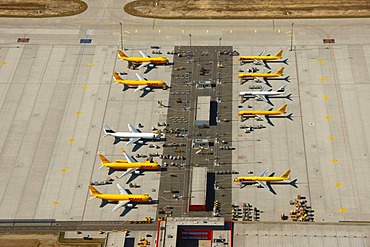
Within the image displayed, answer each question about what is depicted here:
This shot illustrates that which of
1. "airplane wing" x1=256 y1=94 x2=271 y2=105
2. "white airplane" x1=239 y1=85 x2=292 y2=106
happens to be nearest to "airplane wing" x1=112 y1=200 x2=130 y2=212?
"white airplane" x1=239 y1=85 x2=292 y2=106

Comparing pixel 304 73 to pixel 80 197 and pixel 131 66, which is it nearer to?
pixel 131 66

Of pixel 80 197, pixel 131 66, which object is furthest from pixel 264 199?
pixel 131 66

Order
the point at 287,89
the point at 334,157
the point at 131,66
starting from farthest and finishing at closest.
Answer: the point at 131,66
the point at 287,89
the point at 334,157

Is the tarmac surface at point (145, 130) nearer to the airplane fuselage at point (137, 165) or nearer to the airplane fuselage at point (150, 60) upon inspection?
the airplane fuselage at point (137, 165)

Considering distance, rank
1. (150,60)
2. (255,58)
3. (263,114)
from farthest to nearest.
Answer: (150,60) < (255,58) < (263,114)

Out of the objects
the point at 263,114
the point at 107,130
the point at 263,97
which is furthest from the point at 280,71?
the point at 107,130

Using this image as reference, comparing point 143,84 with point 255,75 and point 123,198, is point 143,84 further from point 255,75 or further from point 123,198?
point 123,198

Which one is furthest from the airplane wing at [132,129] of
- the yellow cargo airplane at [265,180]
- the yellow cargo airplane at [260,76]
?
the yellow cargo airplane at [260,76]

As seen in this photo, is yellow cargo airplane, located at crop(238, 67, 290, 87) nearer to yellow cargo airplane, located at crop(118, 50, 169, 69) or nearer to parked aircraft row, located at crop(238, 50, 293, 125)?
parked aircraft row, located at crop(238, 50, 293, 125)
